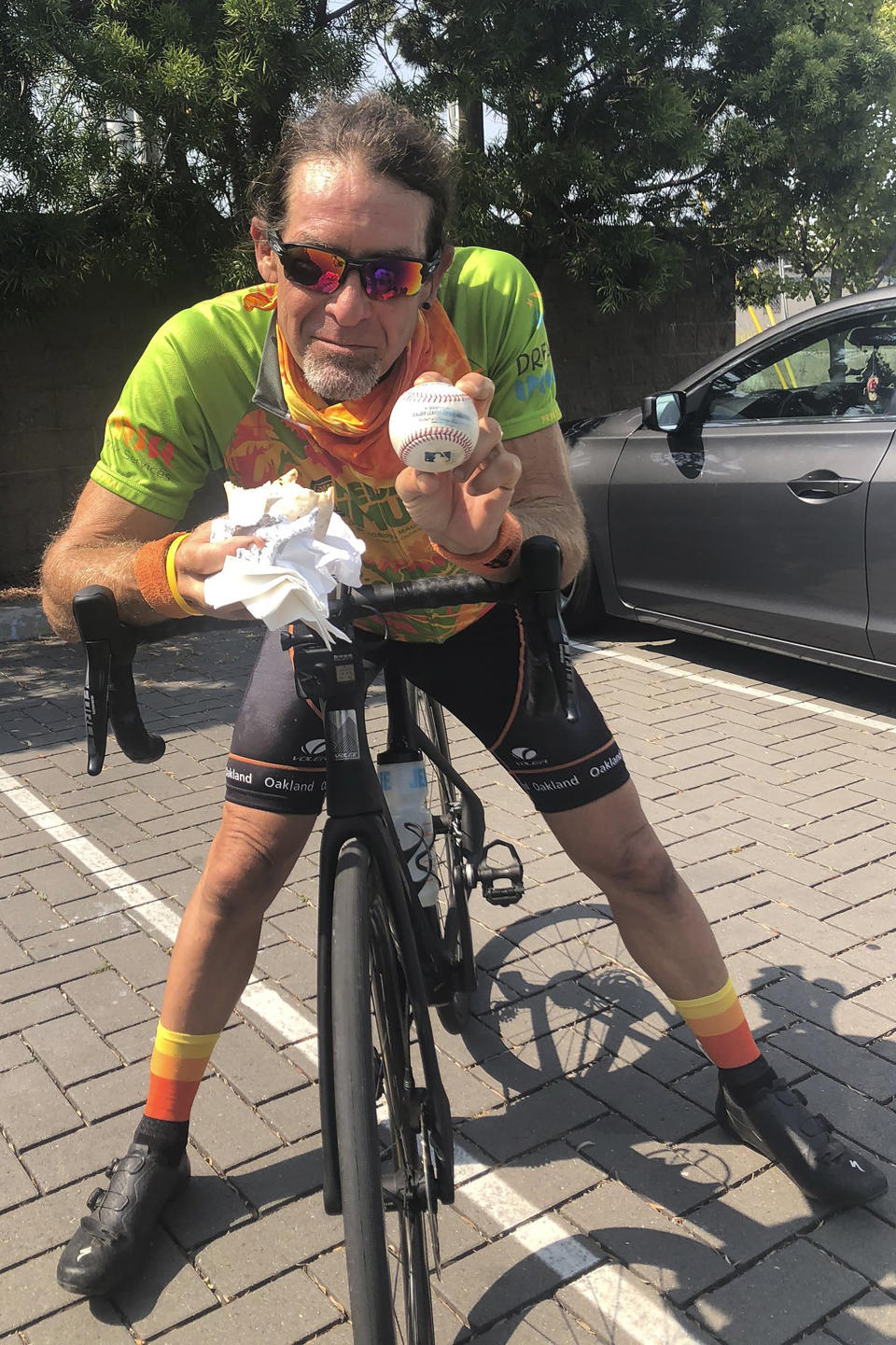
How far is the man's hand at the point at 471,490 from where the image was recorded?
1743mm

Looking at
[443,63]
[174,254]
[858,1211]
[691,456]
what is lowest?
[858,1211]

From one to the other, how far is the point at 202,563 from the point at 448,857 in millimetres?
1682

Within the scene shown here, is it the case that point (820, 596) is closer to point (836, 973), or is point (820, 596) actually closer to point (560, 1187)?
point (836, 973)

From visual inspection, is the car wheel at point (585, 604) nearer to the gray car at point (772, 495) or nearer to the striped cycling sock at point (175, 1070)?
the gray car at point (772, 495)

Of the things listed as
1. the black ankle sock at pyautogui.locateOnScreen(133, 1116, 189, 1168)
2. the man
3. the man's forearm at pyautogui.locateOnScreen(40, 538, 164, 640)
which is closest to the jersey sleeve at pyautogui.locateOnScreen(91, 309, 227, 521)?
the man

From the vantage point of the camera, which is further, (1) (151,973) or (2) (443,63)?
(2) (443,63)

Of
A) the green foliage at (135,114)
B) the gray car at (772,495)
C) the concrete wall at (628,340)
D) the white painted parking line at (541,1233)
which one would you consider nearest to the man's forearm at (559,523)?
the white painted parking line at (541,1233)

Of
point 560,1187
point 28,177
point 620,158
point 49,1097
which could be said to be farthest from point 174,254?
point 560,1187

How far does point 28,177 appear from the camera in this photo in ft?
24.3

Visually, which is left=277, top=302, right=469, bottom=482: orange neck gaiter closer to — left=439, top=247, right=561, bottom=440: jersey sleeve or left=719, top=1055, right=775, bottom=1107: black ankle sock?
left=439, top=247, right=561, bottom=440: jersey sleeve

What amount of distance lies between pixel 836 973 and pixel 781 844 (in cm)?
91

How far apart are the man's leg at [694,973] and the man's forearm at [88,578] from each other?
96 cm

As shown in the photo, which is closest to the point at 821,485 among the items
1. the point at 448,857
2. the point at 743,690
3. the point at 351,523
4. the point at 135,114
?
the point at 743,690

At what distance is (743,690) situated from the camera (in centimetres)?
624
